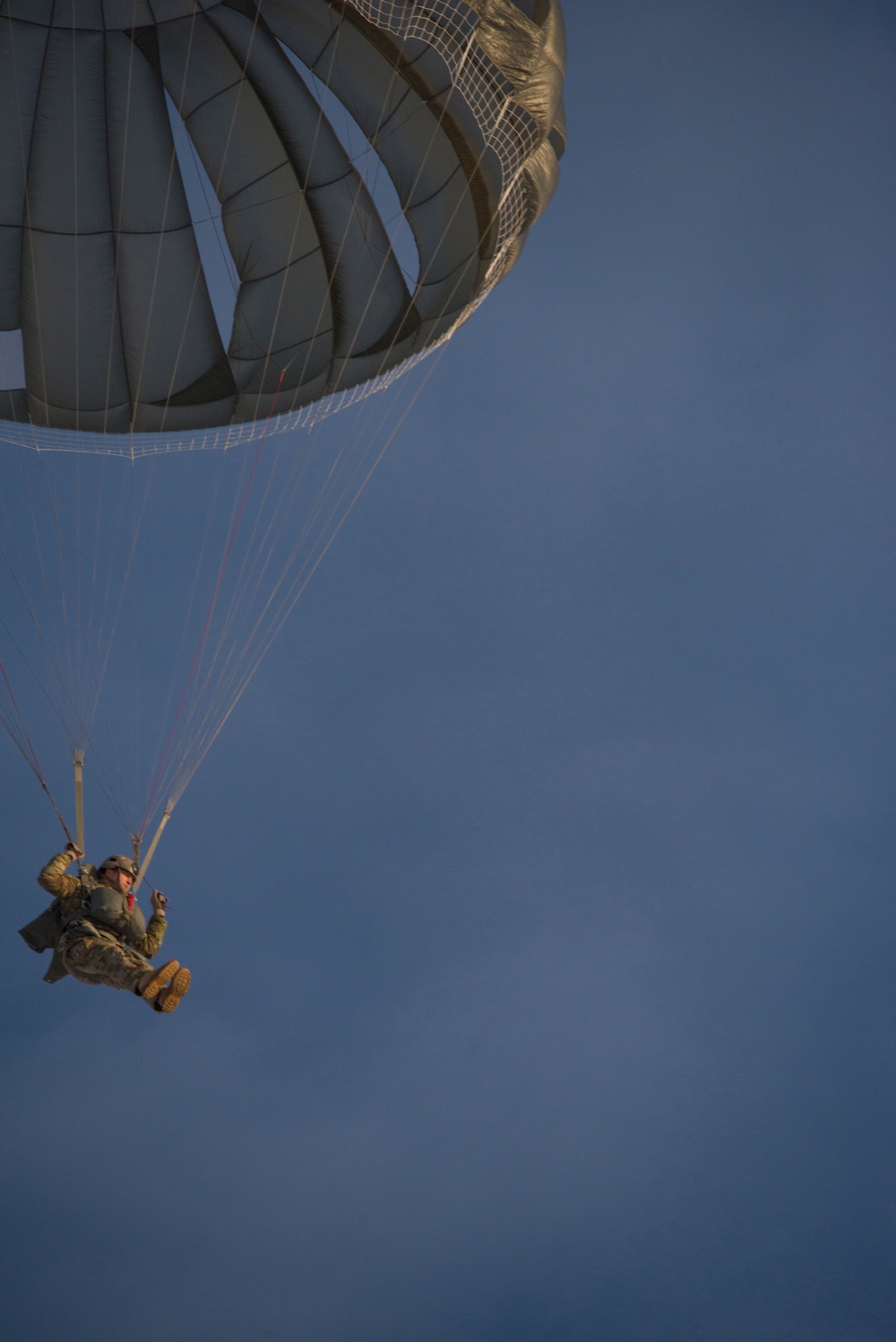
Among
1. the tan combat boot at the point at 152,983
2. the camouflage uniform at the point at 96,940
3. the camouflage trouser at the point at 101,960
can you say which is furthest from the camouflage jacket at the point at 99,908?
the tan combat boot at the point at 152,983

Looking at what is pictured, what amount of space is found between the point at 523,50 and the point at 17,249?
4255 mm

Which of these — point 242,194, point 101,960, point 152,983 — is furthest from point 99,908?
point 242,194

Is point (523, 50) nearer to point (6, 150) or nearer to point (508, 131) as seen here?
point (508, 131)

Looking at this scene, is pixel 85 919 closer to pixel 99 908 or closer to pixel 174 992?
pixel 99 908

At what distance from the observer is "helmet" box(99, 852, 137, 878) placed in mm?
8953

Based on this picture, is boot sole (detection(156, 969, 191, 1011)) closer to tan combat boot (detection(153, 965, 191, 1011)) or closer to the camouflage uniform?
tan combat boot (detection(153, 965, 191, 1011))

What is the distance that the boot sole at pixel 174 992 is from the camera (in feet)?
26.5

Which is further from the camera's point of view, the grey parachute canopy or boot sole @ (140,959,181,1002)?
the grey parachute canopy

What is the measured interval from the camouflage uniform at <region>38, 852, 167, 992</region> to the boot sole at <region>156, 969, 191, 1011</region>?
0.19 m

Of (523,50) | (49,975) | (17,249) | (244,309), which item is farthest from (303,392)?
(49,975)

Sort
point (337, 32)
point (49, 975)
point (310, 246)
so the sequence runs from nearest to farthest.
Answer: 1. point (49, 975)
2. point (337, 32)
3. point (310, 246)

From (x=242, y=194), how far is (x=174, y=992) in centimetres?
619

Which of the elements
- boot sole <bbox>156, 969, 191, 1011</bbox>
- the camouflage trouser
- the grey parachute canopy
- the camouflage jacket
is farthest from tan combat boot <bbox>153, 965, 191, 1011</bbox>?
the grey parachute canopy

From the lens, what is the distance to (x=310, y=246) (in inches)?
408
